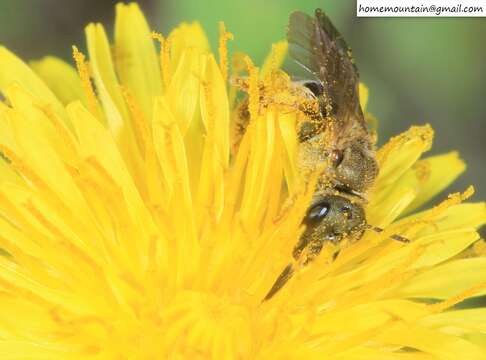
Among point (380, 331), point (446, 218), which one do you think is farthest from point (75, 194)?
point (446, 218)

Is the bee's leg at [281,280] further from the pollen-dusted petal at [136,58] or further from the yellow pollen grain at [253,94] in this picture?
the pollen-dusted petal at [136,58]

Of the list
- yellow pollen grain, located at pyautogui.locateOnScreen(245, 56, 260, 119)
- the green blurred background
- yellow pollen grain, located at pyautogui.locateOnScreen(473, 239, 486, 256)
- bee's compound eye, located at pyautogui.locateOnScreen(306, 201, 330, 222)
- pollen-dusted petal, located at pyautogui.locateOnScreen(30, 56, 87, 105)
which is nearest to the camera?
bee's compound eye, located at pyautogui.locateOnScreen(306, 201, 330, 222)

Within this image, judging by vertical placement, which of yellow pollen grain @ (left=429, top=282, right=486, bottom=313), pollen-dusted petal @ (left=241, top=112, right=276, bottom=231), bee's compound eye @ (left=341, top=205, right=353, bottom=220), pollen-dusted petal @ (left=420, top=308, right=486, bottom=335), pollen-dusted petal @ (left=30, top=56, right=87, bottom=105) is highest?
pollen-dusted petal @ (left=30, top=56, right=87, bottom=105)

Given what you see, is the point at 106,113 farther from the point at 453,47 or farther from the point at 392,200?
the point at 453,47

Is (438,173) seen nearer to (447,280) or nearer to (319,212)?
(447,280)

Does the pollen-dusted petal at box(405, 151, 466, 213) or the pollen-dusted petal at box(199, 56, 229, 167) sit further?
the pollen-dusted petal at box(405, 151, 466, 213)

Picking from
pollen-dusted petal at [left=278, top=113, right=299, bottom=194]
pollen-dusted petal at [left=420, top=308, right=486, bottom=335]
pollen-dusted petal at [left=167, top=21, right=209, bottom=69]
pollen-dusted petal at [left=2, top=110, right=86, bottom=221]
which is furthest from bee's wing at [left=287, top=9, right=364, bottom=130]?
pollen-dusted petal at [left=2, top=110, right=86, bottom=221]

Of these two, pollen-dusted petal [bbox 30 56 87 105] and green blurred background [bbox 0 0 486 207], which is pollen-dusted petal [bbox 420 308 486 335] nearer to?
green blurred background [bbox 0 0 486 207]
